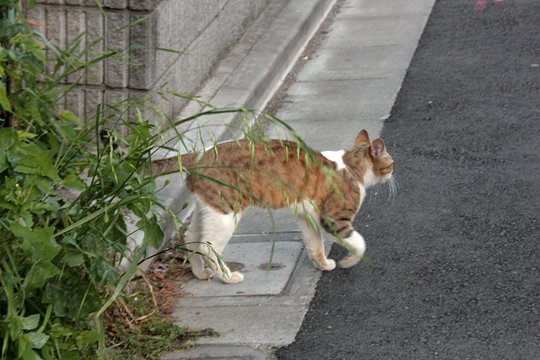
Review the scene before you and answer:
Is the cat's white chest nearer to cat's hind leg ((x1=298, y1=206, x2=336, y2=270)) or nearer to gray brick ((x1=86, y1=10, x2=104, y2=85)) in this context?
cat's hind leg ((x1=298, y1=206, x2=336, y2=270))

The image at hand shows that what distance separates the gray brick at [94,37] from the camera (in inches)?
300

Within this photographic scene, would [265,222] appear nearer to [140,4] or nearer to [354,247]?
[354,247]

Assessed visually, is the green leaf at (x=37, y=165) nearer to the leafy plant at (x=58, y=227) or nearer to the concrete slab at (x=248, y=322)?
the leafy plant at (x=58, y=227)

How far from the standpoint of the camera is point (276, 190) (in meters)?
6.30

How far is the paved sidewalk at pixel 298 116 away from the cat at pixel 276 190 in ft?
0.66

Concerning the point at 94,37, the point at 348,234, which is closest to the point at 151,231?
the point at 348,234

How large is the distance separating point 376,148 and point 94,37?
2254 mm

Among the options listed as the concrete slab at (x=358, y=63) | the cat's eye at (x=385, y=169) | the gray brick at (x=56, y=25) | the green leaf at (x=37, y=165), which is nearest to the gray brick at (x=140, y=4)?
the gray brick at (x=56, y=25)

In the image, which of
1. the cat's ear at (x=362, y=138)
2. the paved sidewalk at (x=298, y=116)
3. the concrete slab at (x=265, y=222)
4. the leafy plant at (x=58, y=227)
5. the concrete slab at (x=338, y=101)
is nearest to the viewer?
the leafy plant at (x=58, y=227)

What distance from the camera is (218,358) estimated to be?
5477mm

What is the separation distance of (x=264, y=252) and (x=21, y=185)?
8.00 feet

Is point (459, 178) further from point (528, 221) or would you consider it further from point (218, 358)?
point (218, 358)

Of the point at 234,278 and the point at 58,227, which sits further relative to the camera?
the point at 234,278

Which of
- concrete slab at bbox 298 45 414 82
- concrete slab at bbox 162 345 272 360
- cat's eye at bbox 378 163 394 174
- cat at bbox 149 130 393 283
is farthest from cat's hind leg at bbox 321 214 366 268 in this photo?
concrete slab at bbox 298 45 414 82
